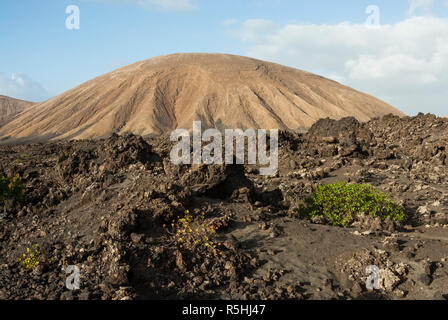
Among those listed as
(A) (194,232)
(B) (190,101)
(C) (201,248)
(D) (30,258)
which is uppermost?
(B) (190,101)

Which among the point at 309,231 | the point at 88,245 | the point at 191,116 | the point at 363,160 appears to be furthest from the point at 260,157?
the point at 191,116

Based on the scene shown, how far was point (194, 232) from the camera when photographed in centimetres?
623

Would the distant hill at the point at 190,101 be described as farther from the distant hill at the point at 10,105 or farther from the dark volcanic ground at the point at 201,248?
the dark volcanic ground at the point at 201,248

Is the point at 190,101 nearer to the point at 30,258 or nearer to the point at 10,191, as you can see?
the point at 10,191

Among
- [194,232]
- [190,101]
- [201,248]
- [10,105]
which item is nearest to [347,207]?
[194,232]

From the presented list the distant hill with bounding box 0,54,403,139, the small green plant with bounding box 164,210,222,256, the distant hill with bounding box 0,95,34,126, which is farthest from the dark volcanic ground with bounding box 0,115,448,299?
the distant hill with bounding box 0,95,34,126

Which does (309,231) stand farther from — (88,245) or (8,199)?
(8,199)

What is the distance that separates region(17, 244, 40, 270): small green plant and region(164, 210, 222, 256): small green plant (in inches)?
87.7

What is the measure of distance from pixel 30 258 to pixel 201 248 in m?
2.86

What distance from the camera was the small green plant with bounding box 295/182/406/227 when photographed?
8.18 metres

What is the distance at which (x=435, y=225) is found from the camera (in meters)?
8.34

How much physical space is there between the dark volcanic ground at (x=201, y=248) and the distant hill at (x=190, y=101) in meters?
46.2

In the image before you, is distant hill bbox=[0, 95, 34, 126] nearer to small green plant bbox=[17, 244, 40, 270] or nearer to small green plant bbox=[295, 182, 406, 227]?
small green plant bbox=[17, 244, 40, 270]
